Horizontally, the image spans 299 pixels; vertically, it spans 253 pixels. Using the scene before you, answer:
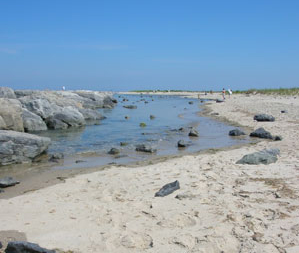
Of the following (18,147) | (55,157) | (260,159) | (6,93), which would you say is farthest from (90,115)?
(260,159)

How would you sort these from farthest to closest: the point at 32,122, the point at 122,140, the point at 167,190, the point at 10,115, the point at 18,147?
the point at 32,122 → the point at 122,140 → the point at 10,115 → the point at 18,147 → the point at 167,190

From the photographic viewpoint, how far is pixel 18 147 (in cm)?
1046

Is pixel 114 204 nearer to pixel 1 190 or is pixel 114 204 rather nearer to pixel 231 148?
pixel 1 190

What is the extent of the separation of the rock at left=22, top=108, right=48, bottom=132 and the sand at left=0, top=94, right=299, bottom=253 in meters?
Result: 11.5

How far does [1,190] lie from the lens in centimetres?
720

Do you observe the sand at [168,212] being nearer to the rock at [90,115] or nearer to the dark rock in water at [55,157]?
the dark rock in water at [55,157]

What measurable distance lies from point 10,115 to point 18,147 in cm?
449

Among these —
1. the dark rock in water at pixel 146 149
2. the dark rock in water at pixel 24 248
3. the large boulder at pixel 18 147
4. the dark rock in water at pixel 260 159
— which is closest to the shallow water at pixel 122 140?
the dark rock in water at pixel 146 149

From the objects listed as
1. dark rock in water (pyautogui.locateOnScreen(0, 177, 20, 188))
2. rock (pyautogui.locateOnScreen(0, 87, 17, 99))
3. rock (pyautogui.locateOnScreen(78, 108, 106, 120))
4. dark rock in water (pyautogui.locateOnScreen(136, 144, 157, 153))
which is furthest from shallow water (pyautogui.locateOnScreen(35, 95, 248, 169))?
rock (pyautogui.locateOnScreen(0, 87, 17, 99))

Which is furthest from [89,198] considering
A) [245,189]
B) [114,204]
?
[245,189]

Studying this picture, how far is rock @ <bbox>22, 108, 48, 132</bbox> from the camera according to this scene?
18109mm

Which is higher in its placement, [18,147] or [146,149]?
[18,147]

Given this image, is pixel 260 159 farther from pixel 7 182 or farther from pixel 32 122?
pixel 32 122

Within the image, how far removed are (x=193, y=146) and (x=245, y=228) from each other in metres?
8.31
